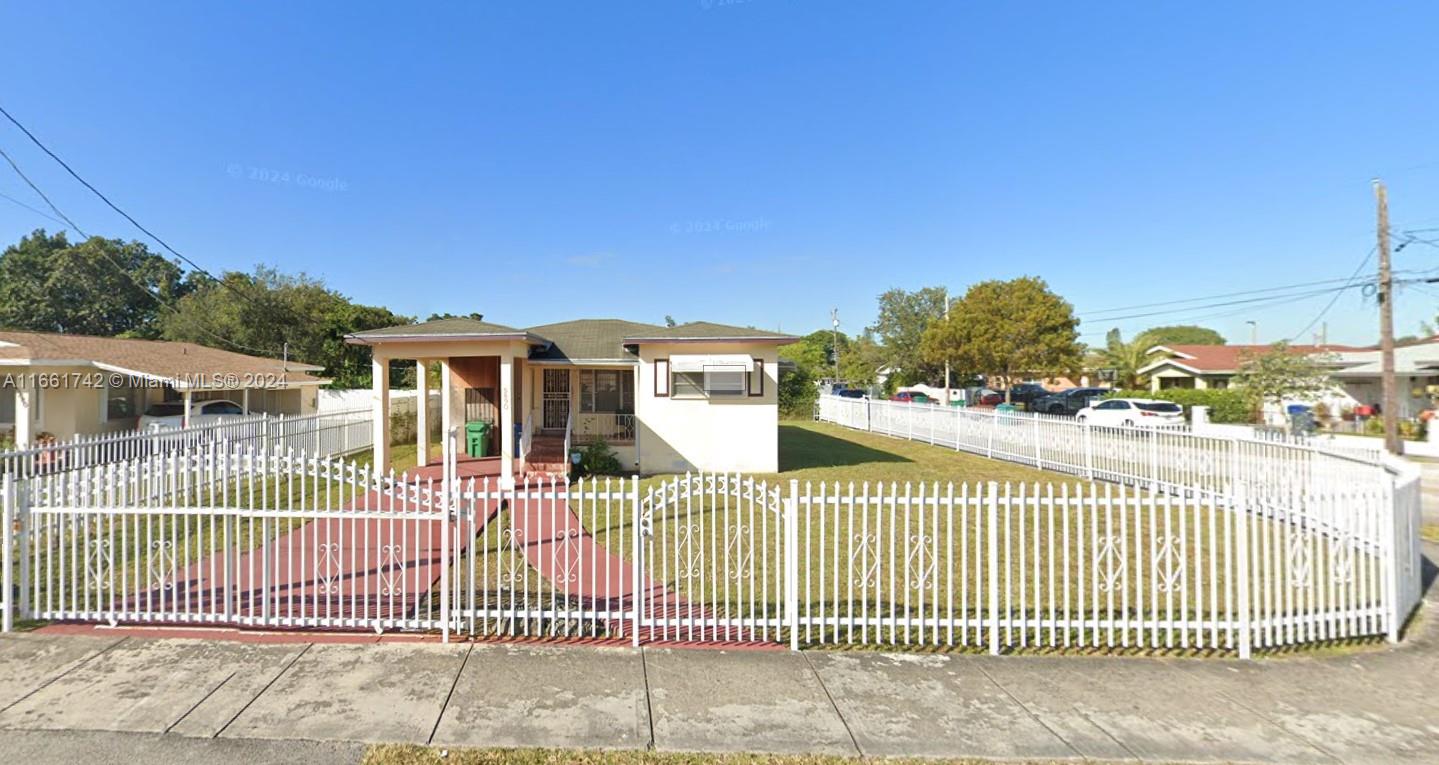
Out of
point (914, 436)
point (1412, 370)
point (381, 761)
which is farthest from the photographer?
point (1412, 370)

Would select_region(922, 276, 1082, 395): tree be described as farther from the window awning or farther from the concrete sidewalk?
the concrete sidewalk

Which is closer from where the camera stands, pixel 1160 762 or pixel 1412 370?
pixel 1160 762

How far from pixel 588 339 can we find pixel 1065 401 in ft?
106

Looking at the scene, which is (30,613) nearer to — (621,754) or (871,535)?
(621,754)

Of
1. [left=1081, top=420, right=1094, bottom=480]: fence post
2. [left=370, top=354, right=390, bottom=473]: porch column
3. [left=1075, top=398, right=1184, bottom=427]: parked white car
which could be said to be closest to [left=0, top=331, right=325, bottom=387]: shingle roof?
[left=370, top=354, right=390, bottom=473]: porch column

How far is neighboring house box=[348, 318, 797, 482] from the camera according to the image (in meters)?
13.1

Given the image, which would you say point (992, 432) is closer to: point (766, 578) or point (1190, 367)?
point (766, 578)

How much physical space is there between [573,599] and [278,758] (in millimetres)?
2700

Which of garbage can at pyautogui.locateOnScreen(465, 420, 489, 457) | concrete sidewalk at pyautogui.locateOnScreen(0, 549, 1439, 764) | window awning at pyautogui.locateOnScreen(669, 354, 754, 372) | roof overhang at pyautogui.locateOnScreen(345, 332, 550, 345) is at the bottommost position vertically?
concrete sidewalk at pyautogui.locateOnScreen(0, 549, 1439, 764)

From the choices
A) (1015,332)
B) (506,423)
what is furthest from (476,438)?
(1015,332)

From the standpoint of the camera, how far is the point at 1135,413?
80.0 ft

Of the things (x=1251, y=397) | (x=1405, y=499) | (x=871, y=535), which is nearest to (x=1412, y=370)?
(x=1251, y=397)

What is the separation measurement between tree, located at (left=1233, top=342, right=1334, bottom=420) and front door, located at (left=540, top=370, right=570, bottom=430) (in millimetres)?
25483

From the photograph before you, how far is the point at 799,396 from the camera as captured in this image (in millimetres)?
33156
